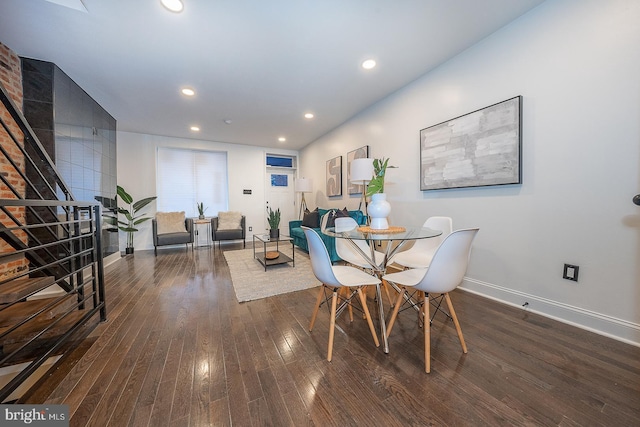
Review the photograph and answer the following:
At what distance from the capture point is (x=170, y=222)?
4.66 metres

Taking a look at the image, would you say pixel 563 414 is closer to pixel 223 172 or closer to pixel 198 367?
pixel 198 367

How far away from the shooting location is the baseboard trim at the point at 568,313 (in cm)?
152

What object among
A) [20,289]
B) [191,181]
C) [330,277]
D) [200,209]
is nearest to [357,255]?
[330,277]

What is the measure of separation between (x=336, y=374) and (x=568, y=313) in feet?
6.26

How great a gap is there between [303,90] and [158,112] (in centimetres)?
254

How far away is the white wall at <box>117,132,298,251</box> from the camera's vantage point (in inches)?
185

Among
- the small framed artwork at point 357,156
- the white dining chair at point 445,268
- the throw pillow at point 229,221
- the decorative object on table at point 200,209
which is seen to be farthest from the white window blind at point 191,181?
the white dining chair at point 445,268

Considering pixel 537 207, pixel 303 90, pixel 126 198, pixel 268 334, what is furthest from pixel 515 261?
pixel 126 198

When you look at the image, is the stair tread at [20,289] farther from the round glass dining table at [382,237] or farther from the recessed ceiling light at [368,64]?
the recessed ceiling light at [368,64]

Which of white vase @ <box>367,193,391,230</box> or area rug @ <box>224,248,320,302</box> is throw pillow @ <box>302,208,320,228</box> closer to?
area rug @ <box>224,248,320,302</box>

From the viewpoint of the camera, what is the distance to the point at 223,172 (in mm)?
5695

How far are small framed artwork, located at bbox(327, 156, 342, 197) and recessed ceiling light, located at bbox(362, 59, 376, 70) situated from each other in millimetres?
Answer: 1939

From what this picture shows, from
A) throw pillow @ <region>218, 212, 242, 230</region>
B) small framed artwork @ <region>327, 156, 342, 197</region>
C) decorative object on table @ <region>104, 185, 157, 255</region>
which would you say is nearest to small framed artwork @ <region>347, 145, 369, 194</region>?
small framed artwork @ <region>327, 156, 342, 197</region>

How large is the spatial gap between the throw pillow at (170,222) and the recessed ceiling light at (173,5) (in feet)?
12.7
